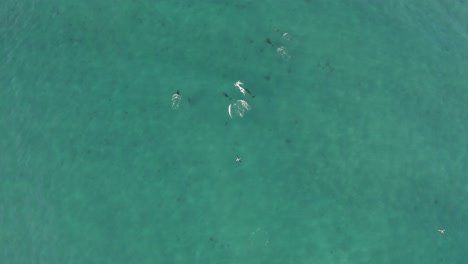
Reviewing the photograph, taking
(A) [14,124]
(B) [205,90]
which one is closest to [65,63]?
(A) [14,124]

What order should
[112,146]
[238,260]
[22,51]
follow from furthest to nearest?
[22,51]
[112,146]
[238,260]

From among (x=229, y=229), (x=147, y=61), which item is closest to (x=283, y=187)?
(x=229, y=229)

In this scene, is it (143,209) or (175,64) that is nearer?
(143,209)

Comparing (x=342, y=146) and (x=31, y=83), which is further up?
(x=342, y=146)

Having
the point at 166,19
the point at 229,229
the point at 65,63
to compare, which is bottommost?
the point at 229,229

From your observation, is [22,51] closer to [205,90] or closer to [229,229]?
[205,90]

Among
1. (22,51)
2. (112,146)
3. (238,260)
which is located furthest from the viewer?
(22,51)
